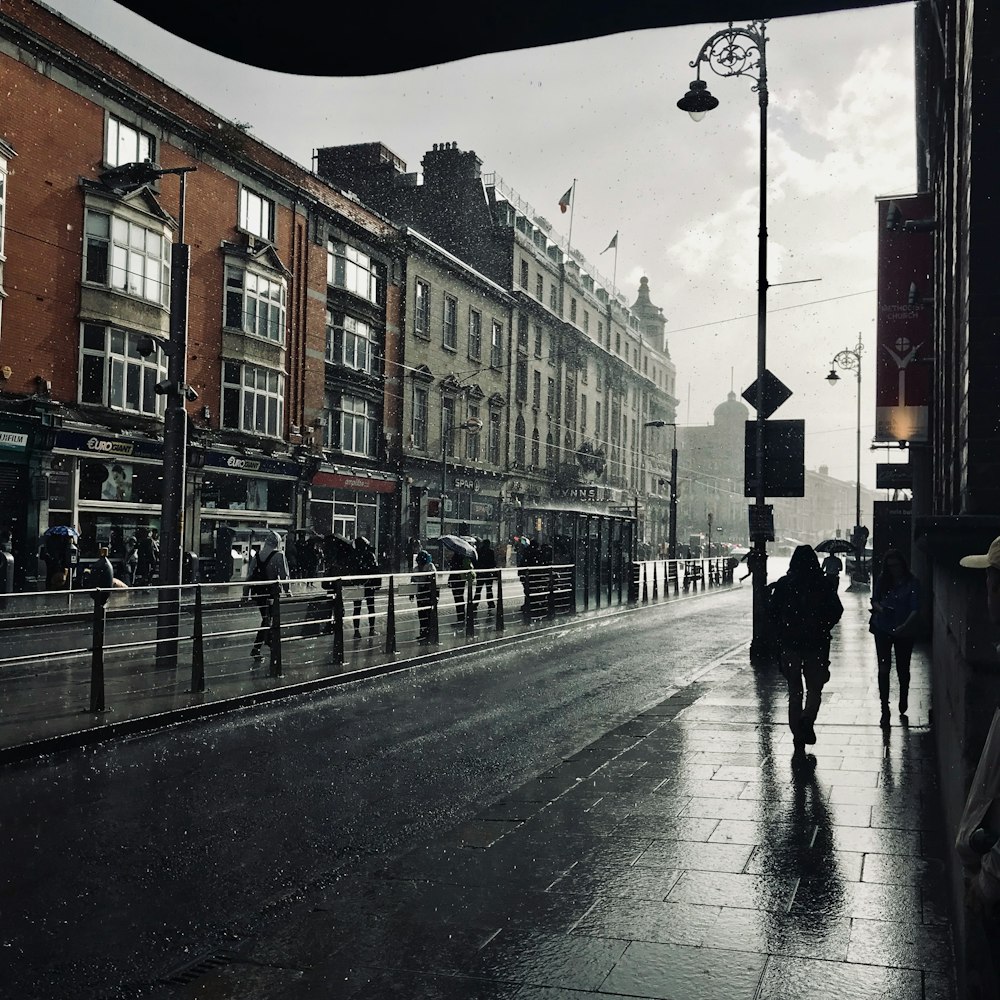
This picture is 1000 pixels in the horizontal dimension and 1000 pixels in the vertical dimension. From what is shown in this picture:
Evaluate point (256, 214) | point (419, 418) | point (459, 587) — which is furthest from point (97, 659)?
point (419, 418)

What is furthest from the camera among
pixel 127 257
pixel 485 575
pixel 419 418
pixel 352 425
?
pixel 419 418

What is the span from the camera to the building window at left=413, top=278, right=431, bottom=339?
43.3m

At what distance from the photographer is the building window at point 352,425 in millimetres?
37344

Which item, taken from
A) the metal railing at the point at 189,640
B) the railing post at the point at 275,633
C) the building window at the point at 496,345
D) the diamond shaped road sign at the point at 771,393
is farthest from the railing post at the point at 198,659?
the building window at the point at 496,345

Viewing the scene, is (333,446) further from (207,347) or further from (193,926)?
(193,926)

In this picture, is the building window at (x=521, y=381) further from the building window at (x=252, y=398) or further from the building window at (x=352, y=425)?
the building window at (x=252, y=398)

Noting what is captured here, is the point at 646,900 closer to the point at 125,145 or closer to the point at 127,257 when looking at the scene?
the point at 127,257

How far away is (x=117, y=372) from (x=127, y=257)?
10.0 ft

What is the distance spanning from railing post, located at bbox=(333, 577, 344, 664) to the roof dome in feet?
511

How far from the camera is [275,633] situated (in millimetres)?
12211

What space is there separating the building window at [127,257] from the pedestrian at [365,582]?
1238 centimetres

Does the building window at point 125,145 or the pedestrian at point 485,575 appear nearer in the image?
the pedestrian at point 485,575

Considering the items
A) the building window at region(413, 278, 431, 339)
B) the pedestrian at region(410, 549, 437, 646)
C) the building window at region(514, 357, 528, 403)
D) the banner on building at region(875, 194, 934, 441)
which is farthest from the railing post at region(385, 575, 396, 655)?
the building window at region(514, 357, 528, 403)

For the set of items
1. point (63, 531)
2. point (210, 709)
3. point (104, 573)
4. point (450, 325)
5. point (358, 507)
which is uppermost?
point (450, 325)
